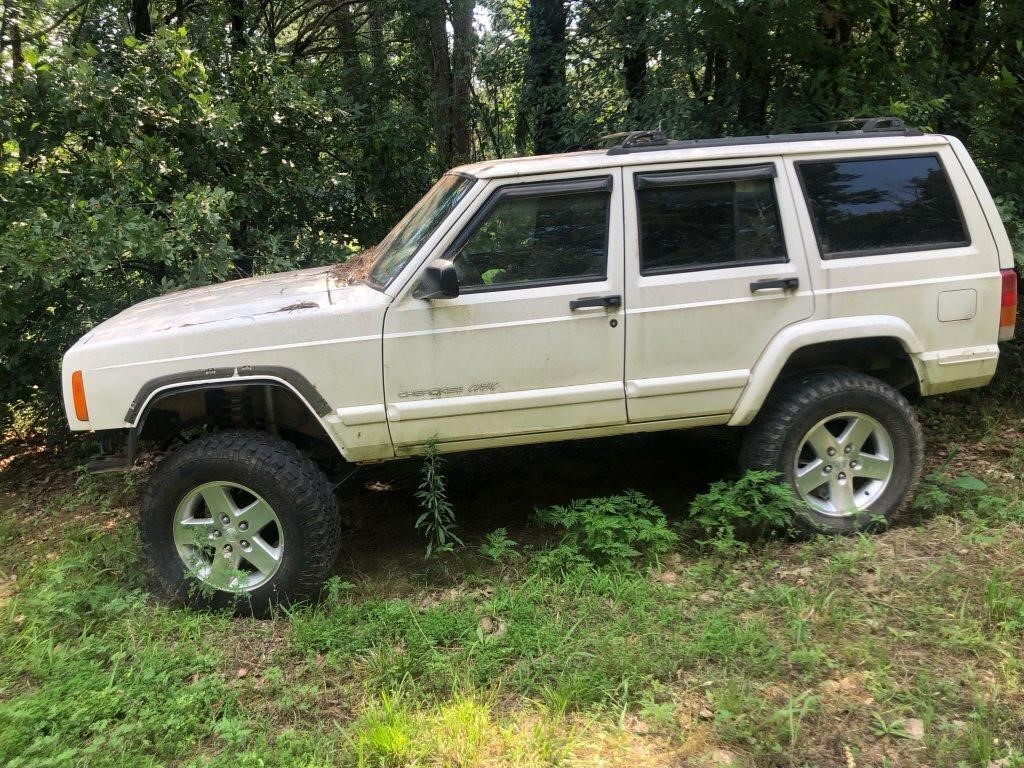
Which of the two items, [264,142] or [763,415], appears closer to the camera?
[763,415]

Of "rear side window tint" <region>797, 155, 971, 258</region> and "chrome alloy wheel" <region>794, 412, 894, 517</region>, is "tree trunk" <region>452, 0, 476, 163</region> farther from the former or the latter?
"chrome alloy wheel" <region>794, 412, 894, 517</region>

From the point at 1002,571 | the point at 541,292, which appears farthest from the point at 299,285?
the point at 1002,571

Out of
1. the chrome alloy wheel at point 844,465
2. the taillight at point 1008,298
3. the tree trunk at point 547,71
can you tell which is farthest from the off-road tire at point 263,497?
the tree trunk at point 547,71

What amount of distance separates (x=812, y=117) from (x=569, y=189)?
9.39ft

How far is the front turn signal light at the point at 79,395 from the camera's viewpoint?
11.9 feet

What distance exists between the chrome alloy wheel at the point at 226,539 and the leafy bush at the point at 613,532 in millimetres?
1400

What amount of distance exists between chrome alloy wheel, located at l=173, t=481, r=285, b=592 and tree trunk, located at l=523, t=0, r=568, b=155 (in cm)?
515

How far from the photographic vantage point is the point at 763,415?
4.21 meters

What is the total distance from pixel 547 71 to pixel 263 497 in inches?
227

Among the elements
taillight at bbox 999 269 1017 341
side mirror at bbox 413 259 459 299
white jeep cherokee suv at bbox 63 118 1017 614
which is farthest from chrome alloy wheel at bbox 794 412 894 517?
side mirror at bbox 413 259 459 299

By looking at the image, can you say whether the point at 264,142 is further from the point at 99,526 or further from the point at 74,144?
the point at 99,526

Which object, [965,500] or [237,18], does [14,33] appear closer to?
[237,18]

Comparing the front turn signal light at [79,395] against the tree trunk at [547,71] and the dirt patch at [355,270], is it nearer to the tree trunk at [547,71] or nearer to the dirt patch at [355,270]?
the dirt patch at [355,270]

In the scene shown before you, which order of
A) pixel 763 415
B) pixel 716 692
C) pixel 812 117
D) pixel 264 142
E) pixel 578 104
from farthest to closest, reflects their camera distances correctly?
pixel 578 104
pixel 264 142
pixel 812 117
pixel 763 415
pixel 716 692
